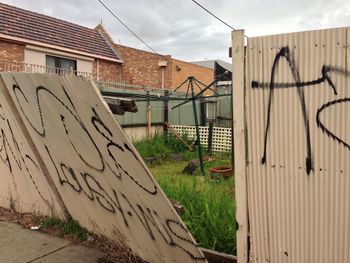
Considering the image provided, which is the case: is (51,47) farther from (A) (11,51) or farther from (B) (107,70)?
(B) (107,70)

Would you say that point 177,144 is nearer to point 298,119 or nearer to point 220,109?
point 220,109

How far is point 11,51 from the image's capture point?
18.1 m

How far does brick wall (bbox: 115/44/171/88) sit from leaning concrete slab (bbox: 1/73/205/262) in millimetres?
21855

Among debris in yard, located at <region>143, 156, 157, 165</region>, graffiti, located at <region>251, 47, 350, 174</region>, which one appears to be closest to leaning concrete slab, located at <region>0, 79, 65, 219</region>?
graffiti, located at <region>251, 47, 350, 174</region>

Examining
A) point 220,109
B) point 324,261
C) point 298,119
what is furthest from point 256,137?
point 220,109

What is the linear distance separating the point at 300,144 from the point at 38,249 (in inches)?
125

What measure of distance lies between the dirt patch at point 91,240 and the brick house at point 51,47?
11.8 meters

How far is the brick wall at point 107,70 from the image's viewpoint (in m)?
22.8

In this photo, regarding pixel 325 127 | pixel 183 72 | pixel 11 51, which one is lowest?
pixel 325 127

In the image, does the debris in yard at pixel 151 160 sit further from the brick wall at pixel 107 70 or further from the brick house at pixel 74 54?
the brick wall at pixel 107 70

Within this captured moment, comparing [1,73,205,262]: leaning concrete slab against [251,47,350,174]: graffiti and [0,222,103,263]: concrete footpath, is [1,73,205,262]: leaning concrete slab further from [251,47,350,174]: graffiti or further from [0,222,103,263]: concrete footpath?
[251,47,350,174]: graffiti

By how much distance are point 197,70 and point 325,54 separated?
27.8 m

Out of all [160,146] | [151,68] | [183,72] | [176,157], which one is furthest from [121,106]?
[183,72]

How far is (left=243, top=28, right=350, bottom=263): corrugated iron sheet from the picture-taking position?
245 centimetres
